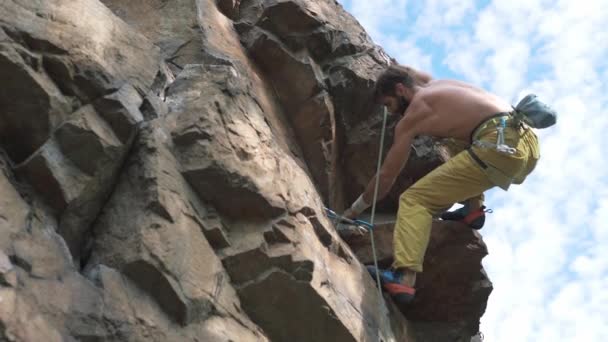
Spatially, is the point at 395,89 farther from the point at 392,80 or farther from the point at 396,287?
the point at 396,287

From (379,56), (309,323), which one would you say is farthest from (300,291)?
(379,56)

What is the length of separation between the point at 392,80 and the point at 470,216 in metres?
1.57

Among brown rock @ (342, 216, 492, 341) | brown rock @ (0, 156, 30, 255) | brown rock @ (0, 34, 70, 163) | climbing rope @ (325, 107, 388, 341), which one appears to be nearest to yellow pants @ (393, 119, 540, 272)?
climbing rope @ (325, 107, 388, 341)

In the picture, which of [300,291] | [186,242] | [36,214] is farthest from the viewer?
[300,291]

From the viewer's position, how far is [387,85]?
723 cm

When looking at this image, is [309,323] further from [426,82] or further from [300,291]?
[426,82]

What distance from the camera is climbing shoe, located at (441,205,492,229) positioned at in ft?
24.4

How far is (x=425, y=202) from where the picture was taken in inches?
263

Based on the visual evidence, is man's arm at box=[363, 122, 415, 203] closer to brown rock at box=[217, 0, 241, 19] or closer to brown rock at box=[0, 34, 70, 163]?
brown rock at box=[217, 0, 241, 19]

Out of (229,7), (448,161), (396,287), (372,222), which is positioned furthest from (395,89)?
(229,7)

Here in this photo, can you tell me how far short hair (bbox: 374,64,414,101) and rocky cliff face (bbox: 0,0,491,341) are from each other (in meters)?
1.53

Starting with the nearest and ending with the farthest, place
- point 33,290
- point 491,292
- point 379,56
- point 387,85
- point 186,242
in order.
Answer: point 33,290
point 186,242
point 387,85
point 491,292
point 379,56

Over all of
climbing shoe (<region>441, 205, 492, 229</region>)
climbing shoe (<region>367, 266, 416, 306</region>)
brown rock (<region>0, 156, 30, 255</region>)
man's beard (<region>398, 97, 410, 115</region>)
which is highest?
man's beard (<region>398, 97, 410, 115</region>)

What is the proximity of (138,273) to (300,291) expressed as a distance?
1230 millimetres
